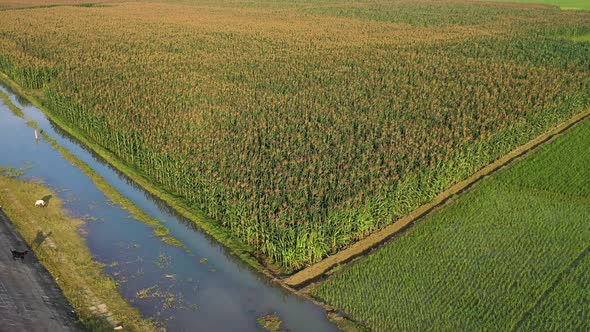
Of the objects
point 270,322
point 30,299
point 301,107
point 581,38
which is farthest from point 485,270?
point 581,38

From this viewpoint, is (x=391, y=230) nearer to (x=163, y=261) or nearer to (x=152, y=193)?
(x=163, y=261)

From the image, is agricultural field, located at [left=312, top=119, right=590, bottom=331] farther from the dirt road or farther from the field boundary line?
the dirt road

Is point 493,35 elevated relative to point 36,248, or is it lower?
elevated

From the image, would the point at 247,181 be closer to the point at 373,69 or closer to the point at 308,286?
the point at 308,286

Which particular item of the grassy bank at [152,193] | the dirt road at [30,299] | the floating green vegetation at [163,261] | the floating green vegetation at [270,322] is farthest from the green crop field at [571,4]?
the dirt road at [30,299]

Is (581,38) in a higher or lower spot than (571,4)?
lower

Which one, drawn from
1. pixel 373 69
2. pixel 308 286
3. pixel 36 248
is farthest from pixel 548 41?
pixel 36 248
